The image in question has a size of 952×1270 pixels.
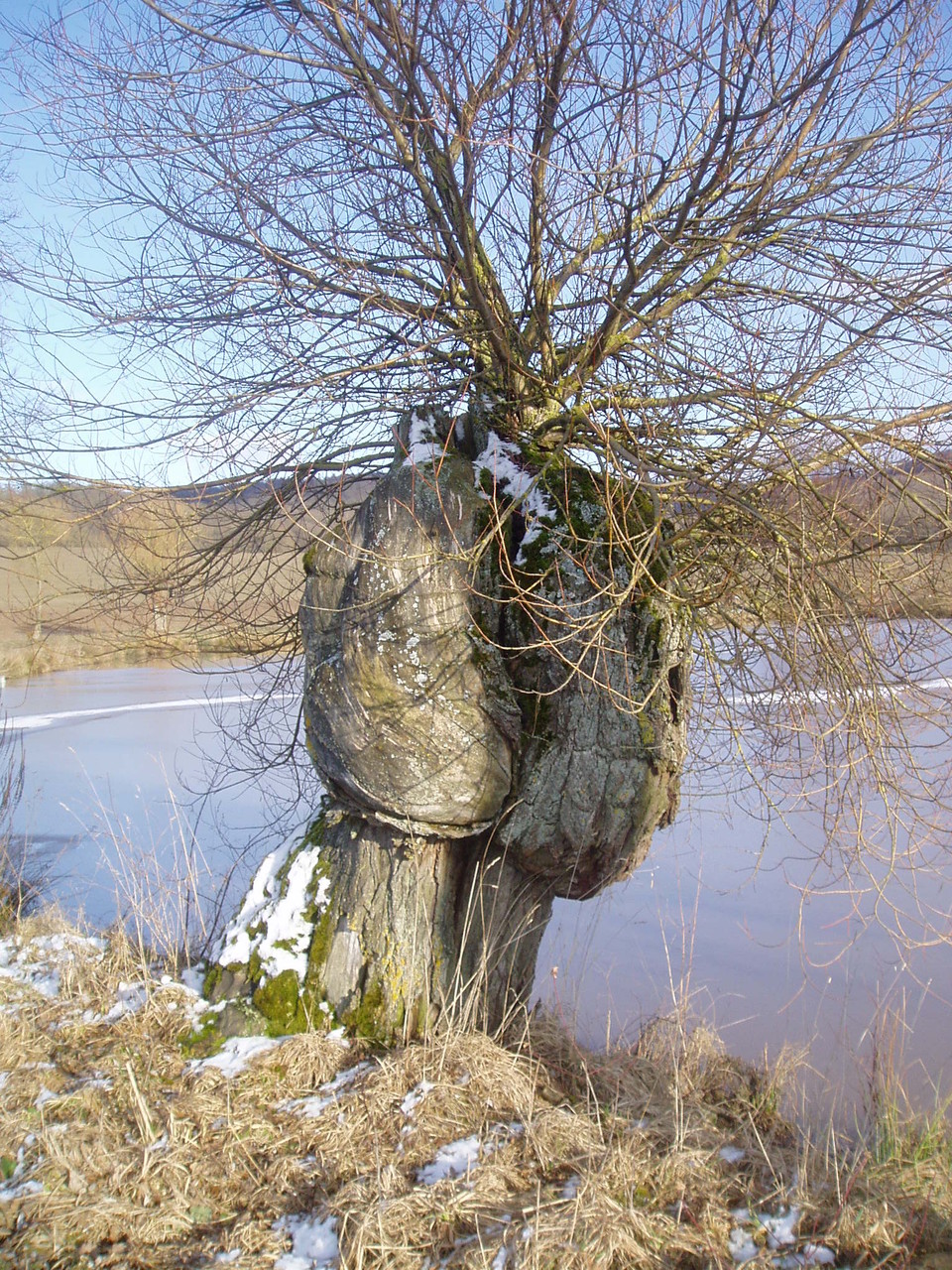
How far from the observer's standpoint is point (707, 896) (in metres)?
6.48

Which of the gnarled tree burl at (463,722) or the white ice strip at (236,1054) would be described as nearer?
the white ice strip at (236,1054)

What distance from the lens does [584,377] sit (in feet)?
11.3

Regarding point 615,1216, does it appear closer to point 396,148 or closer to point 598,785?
point 598,785

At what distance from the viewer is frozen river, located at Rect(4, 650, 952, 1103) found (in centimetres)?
398

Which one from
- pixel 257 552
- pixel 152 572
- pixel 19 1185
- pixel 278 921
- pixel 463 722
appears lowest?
pixel 19 1185

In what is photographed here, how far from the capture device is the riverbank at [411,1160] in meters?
2.10

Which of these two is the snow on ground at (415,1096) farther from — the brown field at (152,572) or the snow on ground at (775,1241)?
the brown field at (152,572)

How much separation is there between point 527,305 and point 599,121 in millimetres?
774

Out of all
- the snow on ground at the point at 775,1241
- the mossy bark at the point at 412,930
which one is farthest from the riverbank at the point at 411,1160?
the mossy bark at the point at 412,930

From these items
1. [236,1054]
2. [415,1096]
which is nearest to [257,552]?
[236,1054]

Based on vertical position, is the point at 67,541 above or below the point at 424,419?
below

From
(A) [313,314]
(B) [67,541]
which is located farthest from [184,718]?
(A) [313,314]

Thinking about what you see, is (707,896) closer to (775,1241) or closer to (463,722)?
(463,722)

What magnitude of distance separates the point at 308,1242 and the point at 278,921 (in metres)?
1.34
